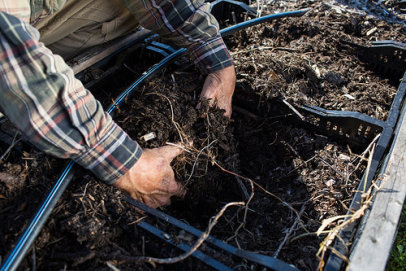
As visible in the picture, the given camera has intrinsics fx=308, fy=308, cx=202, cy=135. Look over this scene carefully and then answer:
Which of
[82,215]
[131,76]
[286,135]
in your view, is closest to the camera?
[82,215]

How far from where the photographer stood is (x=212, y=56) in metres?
1.94

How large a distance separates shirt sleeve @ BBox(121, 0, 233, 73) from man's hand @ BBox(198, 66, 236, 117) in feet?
0.15

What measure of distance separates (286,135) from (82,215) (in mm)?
1294

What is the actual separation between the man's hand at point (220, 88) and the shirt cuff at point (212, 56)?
0.04 m

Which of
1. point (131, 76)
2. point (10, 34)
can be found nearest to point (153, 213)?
point (10, 34)

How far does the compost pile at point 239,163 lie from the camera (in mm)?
1258

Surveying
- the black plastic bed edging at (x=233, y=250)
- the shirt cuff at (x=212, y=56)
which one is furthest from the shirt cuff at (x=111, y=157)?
the shirt cuff at (x=212, y=56)

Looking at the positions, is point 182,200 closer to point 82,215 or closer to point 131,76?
point 82,215

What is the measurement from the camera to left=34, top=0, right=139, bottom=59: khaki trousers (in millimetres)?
1870

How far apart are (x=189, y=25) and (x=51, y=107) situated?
1031 millimetres

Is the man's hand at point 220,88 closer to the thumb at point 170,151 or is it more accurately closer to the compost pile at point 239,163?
the compost pile at point 239,163

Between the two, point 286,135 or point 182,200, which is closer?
point 182,200

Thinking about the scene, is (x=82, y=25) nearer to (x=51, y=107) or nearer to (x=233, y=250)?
(x=51, y=107)

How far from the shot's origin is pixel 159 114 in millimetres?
1658
